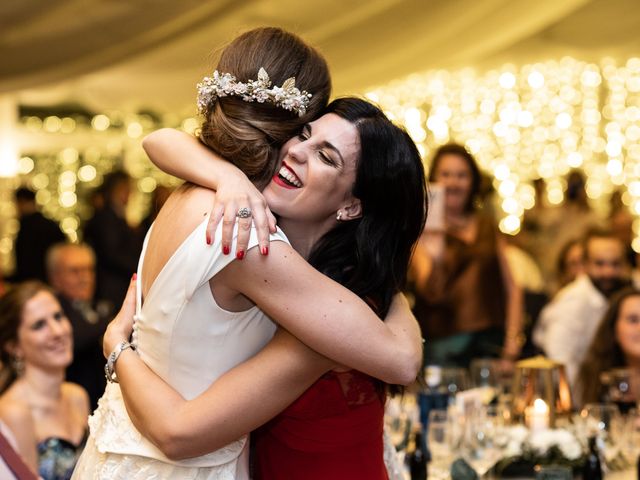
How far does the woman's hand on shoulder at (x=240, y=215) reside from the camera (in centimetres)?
183

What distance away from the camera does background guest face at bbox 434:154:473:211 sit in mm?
4781

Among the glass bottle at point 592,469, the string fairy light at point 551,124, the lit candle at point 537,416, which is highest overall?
the string fairy light at point 551,124

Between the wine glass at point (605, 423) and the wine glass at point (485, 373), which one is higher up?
the wine glass at point (485, 373)

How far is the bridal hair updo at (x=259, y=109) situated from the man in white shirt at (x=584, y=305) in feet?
9.85

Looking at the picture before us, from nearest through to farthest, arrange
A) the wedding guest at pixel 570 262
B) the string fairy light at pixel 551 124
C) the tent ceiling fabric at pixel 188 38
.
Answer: the wedding guest at pixel 570 262
the tent ceiling fabric at pixel 188 38
the string fairy light at pixel 551 124

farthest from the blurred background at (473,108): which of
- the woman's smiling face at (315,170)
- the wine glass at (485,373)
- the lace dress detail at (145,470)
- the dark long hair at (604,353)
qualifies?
the lace dress detail at (145,470)

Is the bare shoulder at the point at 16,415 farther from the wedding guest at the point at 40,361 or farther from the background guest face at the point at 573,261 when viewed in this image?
the background guest face at the point at 573,261

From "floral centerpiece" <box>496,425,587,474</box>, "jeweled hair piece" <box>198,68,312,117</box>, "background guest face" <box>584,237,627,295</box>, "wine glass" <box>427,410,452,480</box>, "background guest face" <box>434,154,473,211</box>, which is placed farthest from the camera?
"background guest face" <box>584,237,627,295</box>

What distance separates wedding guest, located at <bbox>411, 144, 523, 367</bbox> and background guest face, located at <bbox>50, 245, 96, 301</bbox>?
1.63 metres

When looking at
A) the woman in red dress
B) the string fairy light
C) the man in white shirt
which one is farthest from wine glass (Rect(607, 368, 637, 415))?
the string fairy light

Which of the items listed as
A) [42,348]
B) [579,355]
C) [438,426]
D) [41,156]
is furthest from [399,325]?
[41,156]

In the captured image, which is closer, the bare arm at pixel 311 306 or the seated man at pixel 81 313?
the bare arm at pixel 311 306

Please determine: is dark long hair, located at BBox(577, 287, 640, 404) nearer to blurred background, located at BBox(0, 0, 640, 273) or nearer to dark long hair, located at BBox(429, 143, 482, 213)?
dark long hair, located at BBox(429, 143, 482, 213)

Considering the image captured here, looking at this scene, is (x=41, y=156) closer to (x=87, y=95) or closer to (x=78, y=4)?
(x=87, y=95)
